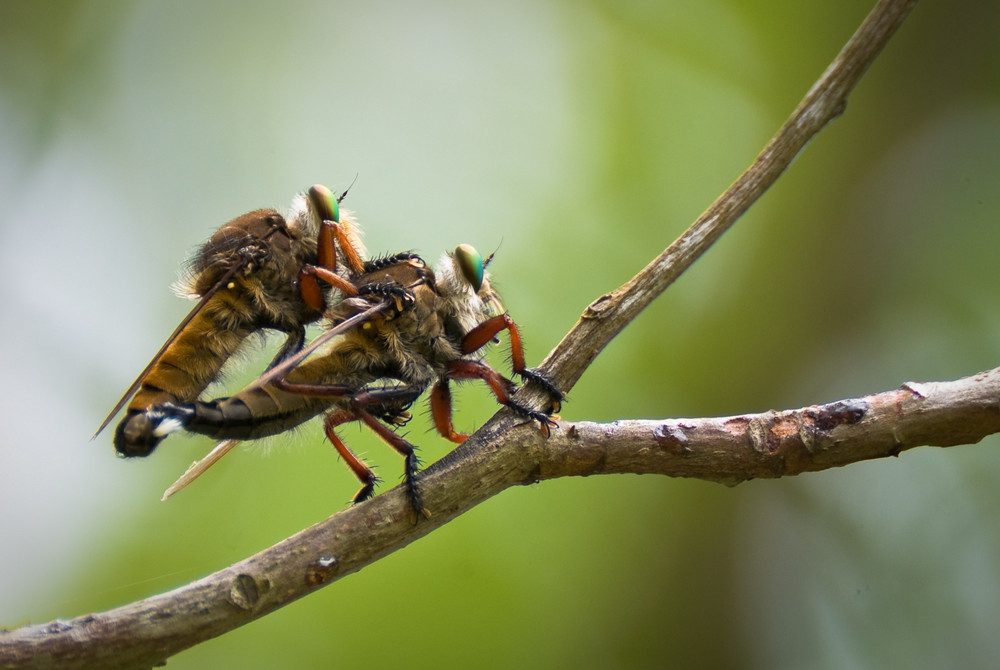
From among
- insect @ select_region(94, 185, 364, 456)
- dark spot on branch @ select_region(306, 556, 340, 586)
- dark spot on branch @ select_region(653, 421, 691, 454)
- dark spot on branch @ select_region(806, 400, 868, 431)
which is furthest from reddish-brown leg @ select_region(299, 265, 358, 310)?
dark spot on branch @ select_region(806, 400, 868, 431)

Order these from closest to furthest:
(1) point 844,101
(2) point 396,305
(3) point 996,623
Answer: (1) point 844,101
(2) point 396,305
(3) point 996,623

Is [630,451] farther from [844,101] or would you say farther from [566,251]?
[566,251]

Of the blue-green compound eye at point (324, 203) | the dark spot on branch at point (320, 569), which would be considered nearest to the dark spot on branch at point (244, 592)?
the dark spot on branch at point (320, 569)

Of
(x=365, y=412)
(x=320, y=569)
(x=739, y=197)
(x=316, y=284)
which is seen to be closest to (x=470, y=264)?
(x=316, y=284)

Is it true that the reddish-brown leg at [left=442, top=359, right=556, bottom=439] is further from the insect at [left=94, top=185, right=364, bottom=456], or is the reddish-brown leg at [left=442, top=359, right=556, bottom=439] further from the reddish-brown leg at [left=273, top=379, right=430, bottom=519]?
the insect at [left=94, top=185, right=364, bottom=456]

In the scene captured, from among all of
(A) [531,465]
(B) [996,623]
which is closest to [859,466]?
(B) [996,623]

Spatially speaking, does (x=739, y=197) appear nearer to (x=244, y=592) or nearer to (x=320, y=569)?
(x=320, y=569)

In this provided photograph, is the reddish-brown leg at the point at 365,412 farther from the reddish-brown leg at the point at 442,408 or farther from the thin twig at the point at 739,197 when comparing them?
the thin twig at the point at 739,197
